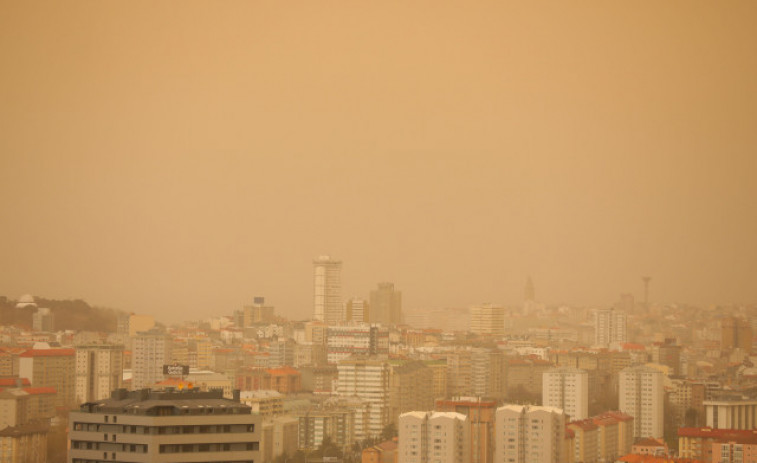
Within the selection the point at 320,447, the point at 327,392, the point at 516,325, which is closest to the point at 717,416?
the point at 320,447

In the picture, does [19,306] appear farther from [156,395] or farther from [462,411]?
[156,395]

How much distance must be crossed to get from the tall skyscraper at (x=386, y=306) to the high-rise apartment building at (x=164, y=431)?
55.8 feet

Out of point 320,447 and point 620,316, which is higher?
point 620,316

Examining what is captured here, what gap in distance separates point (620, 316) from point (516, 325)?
2.61 meters

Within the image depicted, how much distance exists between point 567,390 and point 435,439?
490cm

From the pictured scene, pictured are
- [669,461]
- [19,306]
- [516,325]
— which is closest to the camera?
[669,461]

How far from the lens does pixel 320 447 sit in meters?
17.8

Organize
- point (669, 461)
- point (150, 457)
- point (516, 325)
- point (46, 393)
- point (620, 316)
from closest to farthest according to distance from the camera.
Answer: point (150, 457) < point (669, 461) < point (46, 393) < point (620, 316) < point (516, 325)

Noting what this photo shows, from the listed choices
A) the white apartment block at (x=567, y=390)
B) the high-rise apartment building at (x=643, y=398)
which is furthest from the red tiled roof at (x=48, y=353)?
the high-rise apartment building at (x=643, y=398)

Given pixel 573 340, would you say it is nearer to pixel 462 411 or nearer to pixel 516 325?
pixel 516 325

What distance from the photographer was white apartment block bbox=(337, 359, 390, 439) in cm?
1970

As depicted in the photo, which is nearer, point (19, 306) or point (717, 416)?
point (717, 416)

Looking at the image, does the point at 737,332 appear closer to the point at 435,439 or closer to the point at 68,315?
the point at 435,439

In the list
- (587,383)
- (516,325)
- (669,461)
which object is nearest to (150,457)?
(669,461)
